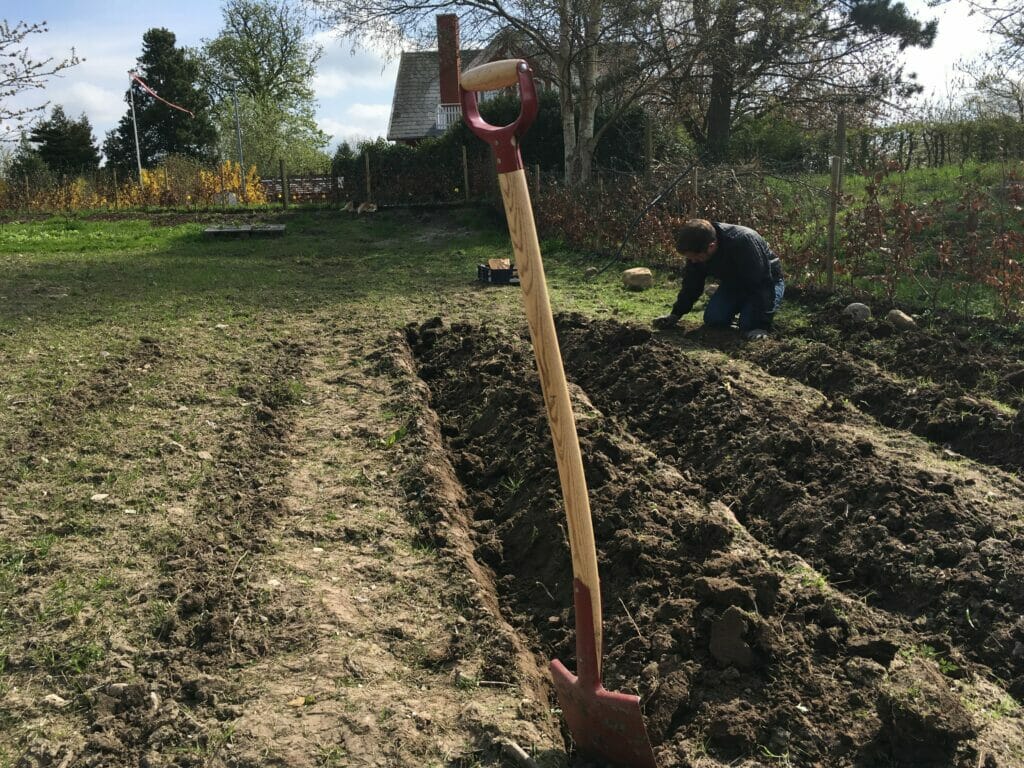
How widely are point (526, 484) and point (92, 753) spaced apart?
243 cm

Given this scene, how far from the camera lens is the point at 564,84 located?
17.7m

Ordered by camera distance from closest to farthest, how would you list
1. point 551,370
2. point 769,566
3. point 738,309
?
point 551,370
point 769,566
point 738,309

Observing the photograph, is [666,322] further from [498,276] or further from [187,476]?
[187,476]

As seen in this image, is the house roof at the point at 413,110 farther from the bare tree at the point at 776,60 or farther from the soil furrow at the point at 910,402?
the soil furrow at the point at 910,402

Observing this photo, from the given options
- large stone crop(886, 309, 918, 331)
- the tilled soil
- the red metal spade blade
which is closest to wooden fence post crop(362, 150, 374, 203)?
large stone crop(886, 309, 918, 331)

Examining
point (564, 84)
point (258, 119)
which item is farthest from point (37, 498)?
point (258, 119)

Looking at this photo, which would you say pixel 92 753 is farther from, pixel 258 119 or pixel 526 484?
pixel 258 119

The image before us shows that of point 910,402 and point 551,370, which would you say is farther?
point 910,402

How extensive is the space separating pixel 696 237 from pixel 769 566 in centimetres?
408

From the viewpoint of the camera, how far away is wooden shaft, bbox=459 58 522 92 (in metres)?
2.30

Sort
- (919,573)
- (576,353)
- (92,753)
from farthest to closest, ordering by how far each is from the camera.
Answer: (576,353)
(919,573)
(92,753)

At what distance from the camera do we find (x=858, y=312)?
7.93m

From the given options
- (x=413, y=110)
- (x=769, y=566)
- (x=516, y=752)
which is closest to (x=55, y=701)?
(x=516, y=752)

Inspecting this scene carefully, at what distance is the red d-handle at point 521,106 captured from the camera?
222 cm
